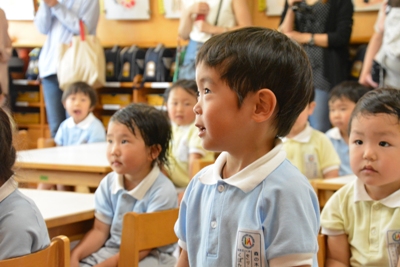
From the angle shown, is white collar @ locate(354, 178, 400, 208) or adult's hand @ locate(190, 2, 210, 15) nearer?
white collar @ locate(354, 178, 400, 208)

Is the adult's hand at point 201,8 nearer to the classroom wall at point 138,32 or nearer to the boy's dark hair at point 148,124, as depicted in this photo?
the boy's dark hair at point 148,124

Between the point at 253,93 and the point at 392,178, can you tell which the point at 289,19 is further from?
the point at 253,93

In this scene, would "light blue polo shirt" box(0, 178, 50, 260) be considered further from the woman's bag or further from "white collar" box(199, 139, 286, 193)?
the woman's bag

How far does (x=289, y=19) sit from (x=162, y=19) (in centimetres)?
285

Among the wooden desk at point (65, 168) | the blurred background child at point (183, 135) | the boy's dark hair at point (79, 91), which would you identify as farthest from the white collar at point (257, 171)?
the boy's dark hair at point (79, 91)

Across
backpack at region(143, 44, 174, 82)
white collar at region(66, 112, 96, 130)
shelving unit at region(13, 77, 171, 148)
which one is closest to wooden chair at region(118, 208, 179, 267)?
white collar at region(66, 112, 96, 130)

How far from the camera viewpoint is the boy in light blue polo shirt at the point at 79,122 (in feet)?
14.0

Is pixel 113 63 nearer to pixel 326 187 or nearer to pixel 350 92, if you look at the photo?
pixel 350 92

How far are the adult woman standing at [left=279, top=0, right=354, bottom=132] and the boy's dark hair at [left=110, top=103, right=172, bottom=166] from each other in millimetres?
2144

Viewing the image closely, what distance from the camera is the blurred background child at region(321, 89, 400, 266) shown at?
63.4 inches

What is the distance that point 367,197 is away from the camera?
1.69 m

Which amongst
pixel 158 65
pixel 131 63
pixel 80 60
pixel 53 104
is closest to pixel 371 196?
pixel 53 104

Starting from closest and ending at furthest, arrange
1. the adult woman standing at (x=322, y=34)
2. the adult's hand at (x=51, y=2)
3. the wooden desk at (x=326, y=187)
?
1. the wooden desk at (x=326, y=187)
2. the adult's hand at (x=51, y=2)
3. the adult woman standing at (x=322, y=34)

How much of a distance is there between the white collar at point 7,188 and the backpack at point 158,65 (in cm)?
493
